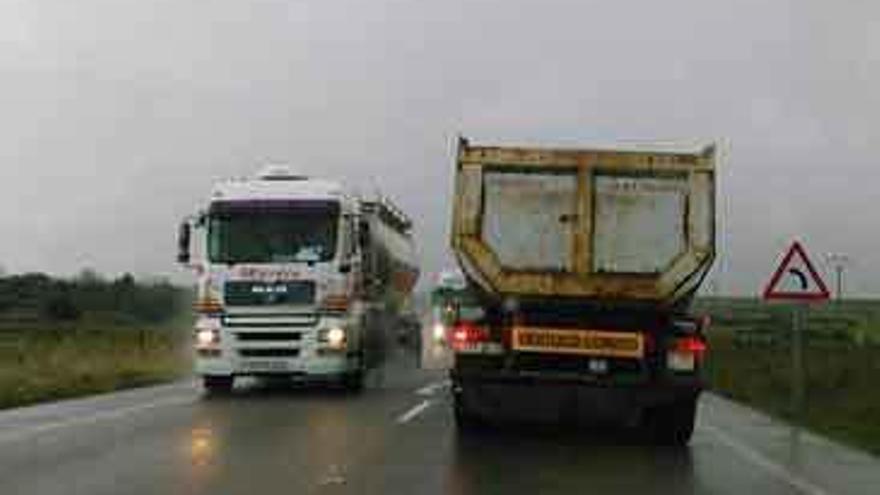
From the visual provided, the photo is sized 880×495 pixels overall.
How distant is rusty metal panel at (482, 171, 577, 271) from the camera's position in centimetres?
1916

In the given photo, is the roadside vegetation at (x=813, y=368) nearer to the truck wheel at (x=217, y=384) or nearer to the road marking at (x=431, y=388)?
the road marking at (x=431, y=388)

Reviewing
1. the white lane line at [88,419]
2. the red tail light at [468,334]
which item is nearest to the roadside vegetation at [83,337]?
the white lane line at [88,419]

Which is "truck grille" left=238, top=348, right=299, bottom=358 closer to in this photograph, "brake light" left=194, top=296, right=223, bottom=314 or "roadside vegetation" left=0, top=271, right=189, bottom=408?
"brake light" left=194, top=296, right=223, bottom=314

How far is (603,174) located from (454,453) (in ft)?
14.8

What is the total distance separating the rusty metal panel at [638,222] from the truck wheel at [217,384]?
9316 mm

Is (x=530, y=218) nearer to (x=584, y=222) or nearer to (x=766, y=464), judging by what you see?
(x=584, y=222)

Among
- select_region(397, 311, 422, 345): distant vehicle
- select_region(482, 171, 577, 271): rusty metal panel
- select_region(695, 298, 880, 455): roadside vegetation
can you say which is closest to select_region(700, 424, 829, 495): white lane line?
A: select_region(695, 298, 880, 455): roadside vegetation

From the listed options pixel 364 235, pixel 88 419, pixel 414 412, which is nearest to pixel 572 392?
pixel 414 412

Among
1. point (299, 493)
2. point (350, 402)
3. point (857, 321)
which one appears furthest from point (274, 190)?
point (857, 321)

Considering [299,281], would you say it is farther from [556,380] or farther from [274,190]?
[556,380]

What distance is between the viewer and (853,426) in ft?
75.3

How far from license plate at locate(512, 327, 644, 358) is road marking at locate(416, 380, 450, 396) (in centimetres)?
943

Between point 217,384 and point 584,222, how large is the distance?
32.7 feet

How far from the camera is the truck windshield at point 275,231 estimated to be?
84.1 ft
